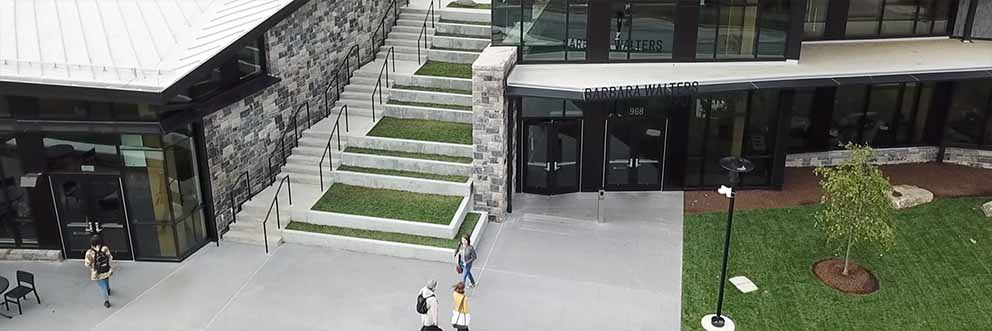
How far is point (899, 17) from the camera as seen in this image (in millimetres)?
23875

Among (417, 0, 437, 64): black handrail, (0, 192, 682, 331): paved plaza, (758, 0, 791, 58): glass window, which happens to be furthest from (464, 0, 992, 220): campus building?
(417, 0, 437, 64): black handrail

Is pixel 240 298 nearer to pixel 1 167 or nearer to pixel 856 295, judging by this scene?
pixel 1 167

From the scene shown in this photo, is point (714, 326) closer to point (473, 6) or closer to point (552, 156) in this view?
point (552, 156)

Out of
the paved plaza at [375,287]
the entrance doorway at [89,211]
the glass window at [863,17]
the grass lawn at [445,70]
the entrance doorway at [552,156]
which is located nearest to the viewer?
the paved plaza at [375,287]

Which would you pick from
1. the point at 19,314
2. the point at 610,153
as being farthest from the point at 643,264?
the point at 19,314

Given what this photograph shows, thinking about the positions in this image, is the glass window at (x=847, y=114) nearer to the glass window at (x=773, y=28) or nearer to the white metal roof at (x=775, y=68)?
the white metal roof at (x=775, y=68)

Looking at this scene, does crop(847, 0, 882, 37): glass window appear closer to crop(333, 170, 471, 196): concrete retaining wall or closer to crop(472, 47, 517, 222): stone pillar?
crop(472, 47, 517, 222): stone pillar

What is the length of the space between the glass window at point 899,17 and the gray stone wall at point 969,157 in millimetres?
3756

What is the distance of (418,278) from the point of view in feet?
59.1

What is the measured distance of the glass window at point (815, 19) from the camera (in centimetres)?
2334

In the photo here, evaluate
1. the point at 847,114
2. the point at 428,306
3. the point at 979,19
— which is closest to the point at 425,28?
the point at 847,114

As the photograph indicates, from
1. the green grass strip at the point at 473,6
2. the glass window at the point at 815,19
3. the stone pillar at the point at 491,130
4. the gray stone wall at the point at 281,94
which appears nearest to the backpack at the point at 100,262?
the gray stone wall at the point at 281,94

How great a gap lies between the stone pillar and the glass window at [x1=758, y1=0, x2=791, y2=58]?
6.42 m

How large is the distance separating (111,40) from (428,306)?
880 centimetres
